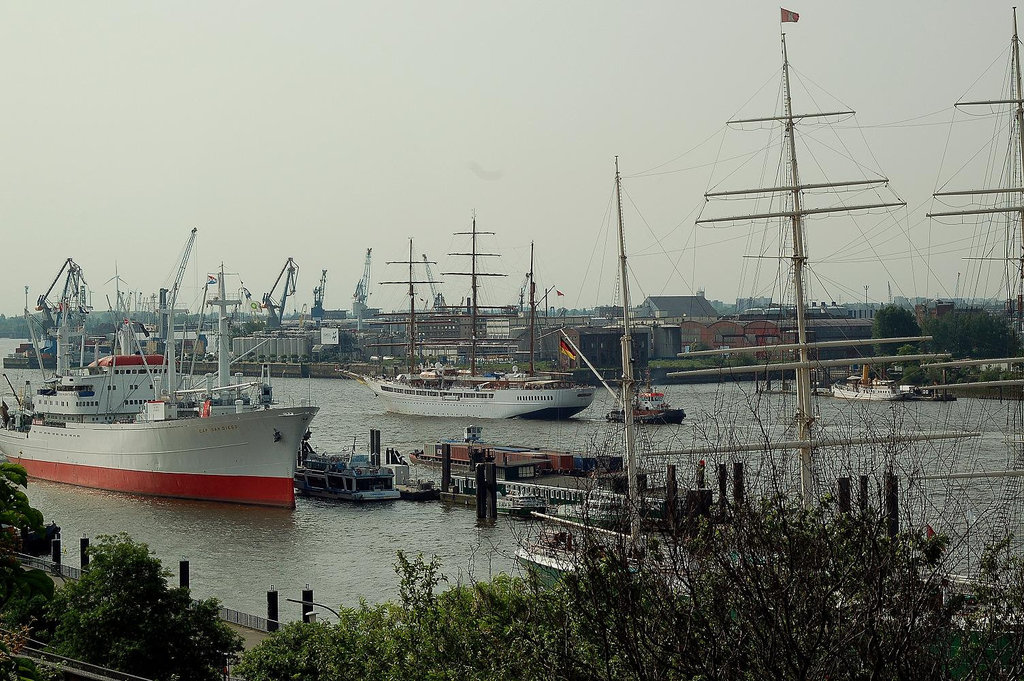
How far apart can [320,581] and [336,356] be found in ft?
271

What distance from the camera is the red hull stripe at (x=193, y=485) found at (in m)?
27.1

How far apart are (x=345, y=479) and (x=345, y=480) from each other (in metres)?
0.03

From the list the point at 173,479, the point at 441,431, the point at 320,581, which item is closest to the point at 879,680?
the point at 320,581

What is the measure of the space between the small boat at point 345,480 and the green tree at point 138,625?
579 inches

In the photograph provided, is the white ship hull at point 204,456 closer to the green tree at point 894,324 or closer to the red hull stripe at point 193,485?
the red hull stripe at point 193,485

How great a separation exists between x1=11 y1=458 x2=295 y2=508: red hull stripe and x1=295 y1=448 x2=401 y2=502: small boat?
1.38 metres

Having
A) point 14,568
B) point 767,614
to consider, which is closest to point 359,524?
point 14,568

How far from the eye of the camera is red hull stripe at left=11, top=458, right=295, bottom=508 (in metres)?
27.1

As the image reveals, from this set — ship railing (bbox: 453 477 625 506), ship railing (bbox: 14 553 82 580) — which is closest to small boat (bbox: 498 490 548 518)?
ship railing (bbox: 453 477 625 506)

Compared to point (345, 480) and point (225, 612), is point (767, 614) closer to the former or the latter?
point (225, 612)

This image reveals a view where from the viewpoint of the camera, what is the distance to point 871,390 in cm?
5156

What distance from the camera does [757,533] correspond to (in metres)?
7.17

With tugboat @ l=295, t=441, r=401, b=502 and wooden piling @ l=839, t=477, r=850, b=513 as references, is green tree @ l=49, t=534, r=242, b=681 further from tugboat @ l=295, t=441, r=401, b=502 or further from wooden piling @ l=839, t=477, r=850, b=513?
tugboat @ l=295, t=441, r=401, b=502

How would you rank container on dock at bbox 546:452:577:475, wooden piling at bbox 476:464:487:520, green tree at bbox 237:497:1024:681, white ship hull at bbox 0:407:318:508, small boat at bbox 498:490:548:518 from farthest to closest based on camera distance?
container on dock at bbox 546:452:577:475
white ship hull at bbox 0:407:318:508
wooden piling at bbox 476:464:487:520
small boat at bbox 498:490:548:518
green tree at bbox 237:497:1024:681
